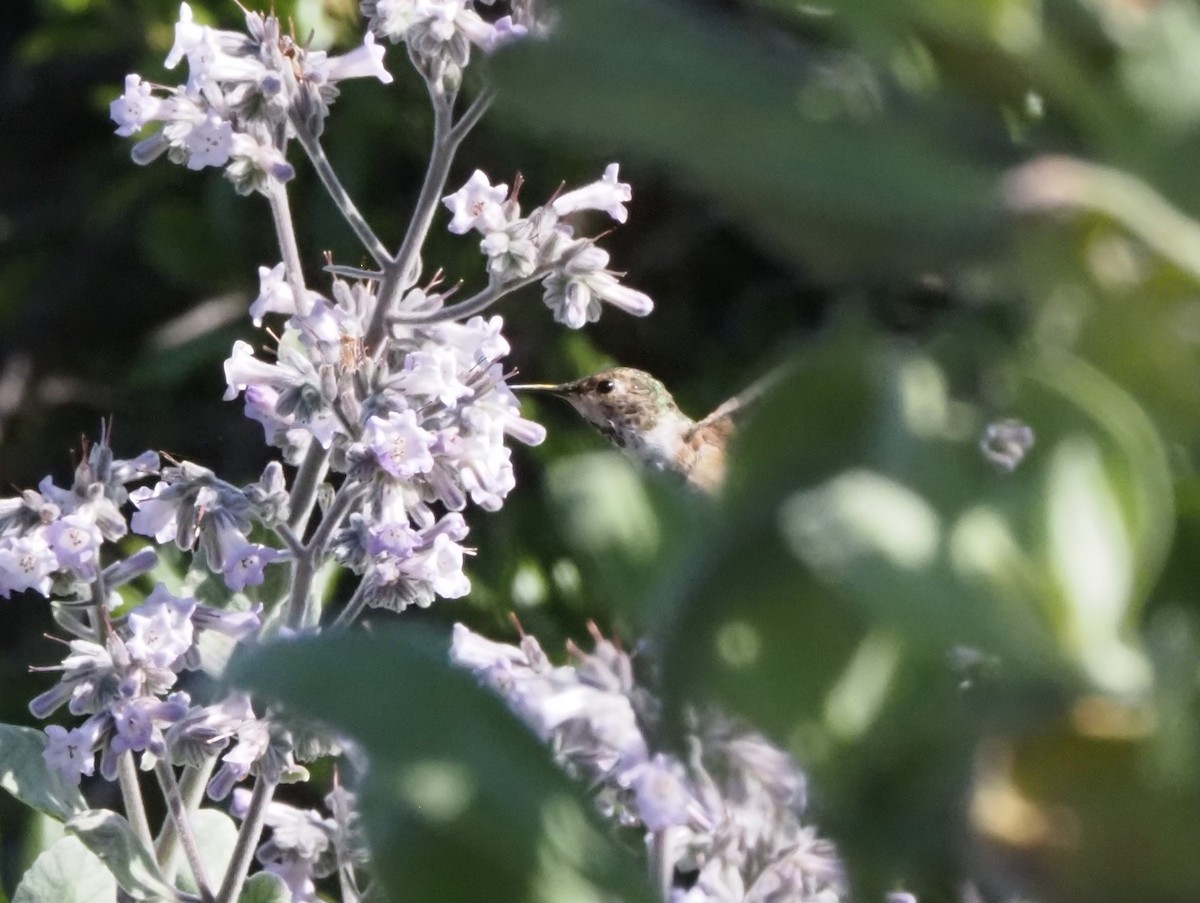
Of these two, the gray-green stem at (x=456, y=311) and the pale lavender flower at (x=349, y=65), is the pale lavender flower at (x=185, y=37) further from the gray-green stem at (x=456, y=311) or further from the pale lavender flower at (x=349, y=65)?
the gray-green stem at (x=456, y=311)

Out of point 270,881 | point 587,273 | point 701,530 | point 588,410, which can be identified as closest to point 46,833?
point 270,881

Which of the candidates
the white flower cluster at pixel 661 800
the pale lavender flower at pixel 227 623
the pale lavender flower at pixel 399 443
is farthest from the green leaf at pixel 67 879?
the white flower cluster at pixel 661 800

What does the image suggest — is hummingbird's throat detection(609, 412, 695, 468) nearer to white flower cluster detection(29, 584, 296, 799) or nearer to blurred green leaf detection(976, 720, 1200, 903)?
white flower cluster detection(29, 584, 296, 799)

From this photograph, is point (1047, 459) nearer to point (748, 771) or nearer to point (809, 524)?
point (809, 524)

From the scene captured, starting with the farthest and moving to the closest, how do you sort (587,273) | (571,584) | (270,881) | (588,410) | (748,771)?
1. (588,410)
2. (571,584)
3. (587,273)
4. (270,881)
5. (748,771)

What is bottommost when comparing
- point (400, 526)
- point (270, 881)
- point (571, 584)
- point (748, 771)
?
point (571, 584)

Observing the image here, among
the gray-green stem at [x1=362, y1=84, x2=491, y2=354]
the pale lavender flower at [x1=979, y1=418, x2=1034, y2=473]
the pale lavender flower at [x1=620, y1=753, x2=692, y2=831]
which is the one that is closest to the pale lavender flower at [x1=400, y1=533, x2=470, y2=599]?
the gray-green stem at [x1=362, y1=84, x2=491, y2=354]
